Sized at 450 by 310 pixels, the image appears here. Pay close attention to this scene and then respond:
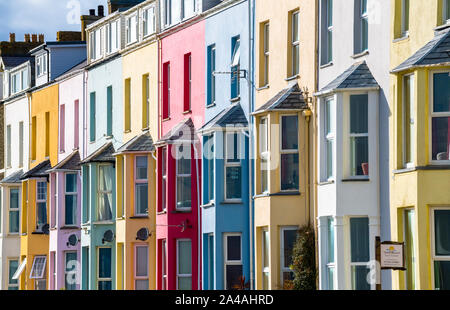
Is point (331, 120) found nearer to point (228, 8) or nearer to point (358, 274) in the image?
point (358, 274)

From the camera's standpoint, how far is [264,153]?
32.6m

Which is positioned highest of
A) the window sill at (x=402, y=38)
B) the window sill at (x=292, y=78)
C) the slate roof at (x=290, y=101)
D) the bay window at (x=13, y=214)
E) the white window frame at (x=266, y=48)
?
the white window frame at (x=266, y=48)

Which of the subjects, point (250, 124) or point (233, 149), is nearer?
point (250, 124)

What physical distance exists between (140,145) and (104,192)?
13.1 feet

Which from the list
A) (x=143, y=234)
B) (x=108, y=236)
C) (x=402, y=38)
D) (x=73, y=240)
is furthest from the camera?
(x=73, y=240)

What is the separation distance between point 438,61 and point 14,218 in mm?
36204

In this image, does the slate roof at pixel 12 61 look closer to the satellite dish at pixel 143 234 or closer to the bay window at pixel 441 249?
the satellite dish at pixel 143 234

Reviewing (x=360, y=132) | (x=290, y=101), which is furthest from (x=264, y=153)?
(x=360, y=132)

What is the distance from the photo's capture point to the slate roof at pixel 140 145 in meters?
42.8

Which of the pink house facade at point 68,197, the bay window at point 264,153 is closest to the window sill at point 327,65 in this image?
the bay window at point 264,153

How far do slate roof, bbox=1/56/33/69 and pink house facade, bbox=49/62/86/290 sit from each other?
12145 mm

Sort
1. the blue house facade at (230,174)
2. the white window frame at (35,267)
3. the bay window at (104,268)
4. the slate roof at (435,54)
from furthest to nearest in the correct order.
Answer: the white window frame at (35,267) → the bay window at (104,268) → the blue house facade at (230,174) → the slate roof at (435,54)

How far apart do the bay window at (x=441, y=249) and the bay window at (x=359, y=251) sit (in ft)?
9.78

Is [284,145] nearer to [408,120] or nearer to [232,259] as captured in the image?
[232,259]
